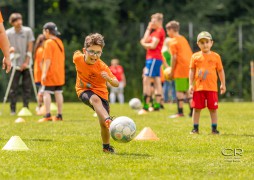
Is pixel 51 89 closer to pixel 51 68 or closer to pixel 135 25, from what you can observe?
pixel 51 68

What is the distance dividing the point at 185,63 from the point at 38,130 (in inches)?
177

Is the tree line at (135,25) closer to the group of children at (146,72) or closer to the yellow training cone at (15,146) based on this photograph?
the group of children at (146,72)

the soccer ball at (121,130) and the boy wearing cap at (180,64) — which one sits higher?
the boy wearing cap at (180,64)

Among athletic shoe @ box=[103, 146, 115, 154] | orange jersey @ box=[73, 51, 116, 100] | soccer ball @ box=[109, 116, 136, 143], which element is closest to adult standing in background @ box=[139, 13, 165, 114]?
orange jersey @ box=[73, 51, 116, 100]

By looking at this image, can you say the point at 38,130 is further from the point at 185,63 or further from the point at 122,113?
the point at 122,113

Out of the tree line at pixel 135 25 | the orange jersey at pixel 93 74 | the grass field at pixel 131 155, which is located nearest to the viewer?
the grass field at pixel 131 155

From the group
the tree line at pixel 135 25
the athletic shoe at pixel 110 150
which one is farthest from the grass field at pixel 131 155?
the tree line at pixel 135 25

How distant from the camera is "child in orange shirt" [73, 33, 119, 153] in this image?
8.91 m

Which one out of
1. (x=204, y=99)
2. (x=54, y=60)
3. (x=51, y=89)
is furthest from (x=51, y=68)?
(x=204, y=99)

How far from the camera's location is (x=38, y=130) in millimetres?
12320

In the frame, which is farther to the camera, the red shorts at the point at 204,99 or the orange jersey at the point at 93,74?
the red shorts at the point at 204,99

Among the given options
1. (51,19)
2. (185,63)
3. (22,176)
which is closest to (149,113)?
(185,63)

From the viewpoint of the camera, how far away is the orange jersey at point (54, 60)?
567 inches

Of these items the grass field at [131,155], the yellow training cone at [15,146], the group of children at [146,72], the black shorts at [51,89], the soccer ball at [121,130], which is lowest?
the grass field at [131,155]
